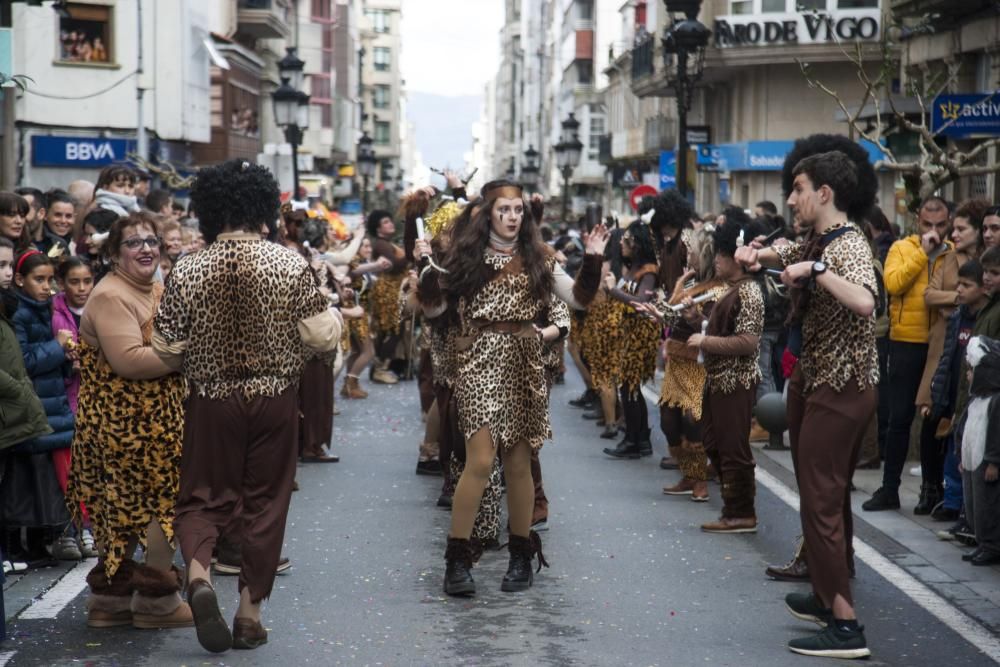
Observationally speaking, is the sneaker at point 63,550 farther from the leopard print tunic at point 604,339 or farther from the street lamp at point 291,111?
the street lamp at point 291,111

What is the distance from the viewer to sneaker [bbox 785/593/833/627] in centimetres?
714

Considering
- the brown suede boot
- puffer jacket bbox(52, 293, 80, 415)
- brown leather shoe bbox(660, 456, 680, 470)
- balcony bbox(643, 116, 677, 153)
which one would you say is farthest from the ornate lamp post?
balcony bbox(643, 116, 677, 153)

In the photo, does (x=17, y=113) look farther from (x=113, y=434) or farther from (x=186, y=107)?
(x=113, y=434)

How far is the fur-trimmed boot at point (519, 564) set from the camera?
8086 millimetres

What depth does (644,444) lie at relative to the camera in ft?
44.7

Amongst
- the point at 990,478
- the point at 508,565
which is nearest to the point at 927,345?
the point at 990,478

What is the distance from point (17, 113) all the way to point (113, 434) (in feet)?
88.7

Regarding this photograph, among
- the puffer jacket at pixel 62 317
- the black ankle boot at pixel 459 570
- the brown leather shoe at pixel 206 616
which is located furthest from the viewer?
the puffer jacket at pixel 62 317

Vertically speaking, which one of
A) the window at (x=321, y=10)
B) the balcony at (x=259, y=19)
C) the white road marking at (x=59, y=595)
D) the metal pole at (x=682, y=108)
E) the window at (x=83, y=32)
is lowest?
the white road marking at (x=59, y=595)

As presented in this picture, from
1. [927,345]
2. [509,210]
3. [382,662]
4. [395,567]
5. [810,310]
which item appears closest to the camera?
[382,662]

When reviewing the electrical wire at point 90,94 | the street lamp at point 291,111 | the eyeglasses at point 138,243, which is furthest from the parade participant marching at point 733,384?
the electrical wire at point 90,94

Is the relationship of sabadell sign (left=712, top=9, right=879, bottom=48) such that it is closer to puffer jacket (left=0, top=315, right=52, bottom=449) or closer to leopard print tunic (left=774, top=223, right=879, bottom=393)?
puffer jacket (left=0, top=315, right=52, bottom=449)

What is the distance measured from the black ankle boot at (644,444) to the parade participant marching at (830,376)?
629 cm

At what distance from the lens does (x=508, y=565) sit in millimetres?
8586
